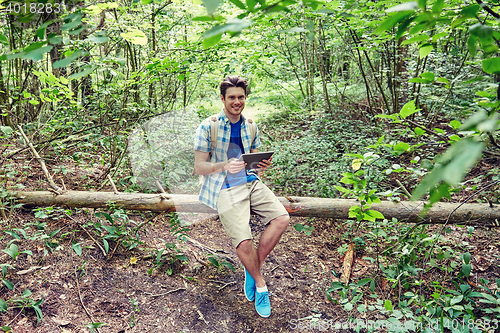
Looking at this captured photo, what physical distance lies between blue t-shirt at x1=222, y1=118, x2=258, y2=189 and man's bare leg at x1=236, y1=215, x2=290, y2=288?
1.71ft

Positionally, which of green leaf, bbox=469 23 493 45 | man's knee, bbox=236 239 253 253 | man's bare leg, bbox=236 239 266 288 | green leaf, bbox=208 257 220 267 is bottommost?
green leaf, bbox=208 257 220 267

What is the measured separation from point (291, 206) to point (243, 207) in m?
0.71

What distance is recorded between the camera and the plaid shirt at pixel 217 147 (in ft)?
9.66

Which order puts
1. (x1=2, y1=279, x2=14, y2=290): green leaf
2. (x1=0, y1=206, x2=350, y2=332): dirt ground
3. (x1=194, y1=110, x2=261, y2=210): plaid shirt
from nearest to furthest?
(x1=2, y1=279, x2=14, y2=290): green leaf
(x1=0, y1=206, x2=350, y2=332): dirt ground
(x1=194, y1=110, x2=261, y2=210): plaid shirt

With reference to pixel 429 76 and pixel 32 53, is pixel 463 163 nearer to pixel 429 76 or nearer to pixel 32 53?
pixel 429 76

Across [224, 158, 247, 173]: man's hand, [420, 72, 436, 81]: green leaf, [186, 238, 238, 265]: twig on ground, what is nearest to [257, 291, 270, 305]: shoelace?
[186, 238, 238, 265]: twig on ground

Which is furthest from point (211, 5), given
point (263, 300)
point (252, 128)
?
point (263, 300)

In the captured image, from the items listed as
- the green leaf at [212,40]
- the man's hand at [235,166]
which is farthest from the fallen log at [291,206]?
the green leaf at [212,40]

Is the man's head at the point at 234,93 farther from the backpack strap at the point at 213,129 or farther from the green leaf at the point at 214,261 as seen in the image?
the green leaf at the point at 214,261

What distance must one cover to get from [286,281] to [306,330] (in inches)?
25.5

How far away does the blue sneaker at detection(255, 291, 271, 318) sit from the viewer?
2.72 meters

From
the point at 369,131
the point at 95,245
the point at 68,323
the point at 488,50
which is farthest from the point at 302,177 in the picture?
the point at 488,50

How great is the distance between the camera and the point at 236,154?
10.4ft

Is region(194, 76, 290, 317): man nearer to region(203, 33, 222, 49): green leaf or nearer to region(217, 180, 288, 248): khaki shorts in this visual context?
region(217, 180, 288, 248): khaki shorts
